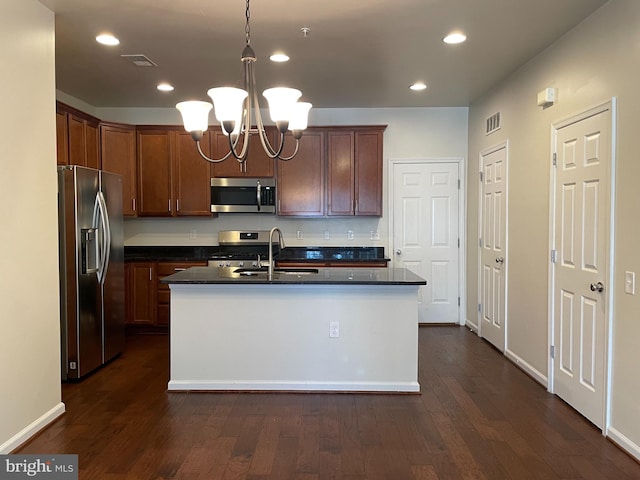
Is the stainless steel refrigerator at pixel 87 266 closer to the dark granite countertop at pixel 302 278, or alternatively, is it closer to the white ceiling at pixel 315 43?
the dark granite countertop at pixel 302 278

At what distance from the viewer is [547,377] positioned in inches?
141

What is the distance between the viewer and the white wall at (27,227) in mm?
2574

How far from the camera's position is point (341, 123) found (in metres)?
5.71

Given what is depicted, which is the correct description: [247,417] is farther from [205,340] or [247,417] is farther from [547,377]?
[547,377]

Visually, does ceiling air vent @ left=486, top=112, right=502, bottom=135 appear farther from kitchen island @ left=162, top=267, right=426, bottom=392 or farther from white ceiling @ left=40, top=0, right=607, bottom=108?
kitchen island @ left=162, top=267, right=426, bottom=392

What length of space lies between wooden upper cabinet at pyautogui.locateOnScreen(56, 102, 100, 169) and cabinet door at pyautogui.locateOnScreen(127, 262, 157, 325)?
1255 millimetres

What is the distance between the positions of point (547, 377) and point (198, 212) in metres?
4.03

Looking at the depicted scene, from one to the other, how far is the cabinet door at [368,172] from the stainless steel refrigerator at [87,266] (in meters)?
2.66

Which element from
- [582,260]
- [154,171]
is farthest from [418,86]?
[154,171]

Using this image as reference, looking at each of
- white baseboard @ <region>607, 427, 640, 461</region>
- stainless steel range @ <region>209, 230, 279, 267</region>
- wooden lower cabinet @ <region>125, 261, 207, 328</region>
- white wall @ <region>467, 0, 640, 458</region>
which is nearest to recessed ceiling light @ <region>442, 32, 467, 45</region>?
white wall @ <region>467, 0, 640, 458</region>

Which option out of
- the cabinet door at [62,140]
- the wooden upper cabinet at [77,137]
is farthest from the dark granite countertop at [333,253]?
the cabinet door at [62,140]

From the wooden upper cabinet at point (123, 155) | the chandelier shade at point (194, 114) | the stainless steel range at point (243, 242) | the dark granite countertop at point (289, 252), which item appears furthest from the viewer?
the stainless steel range at point (243, 242)

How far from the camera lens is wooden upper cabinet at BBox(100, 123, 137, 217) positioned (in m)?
5.22

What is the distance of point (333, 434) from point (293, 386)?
2.45 feet
